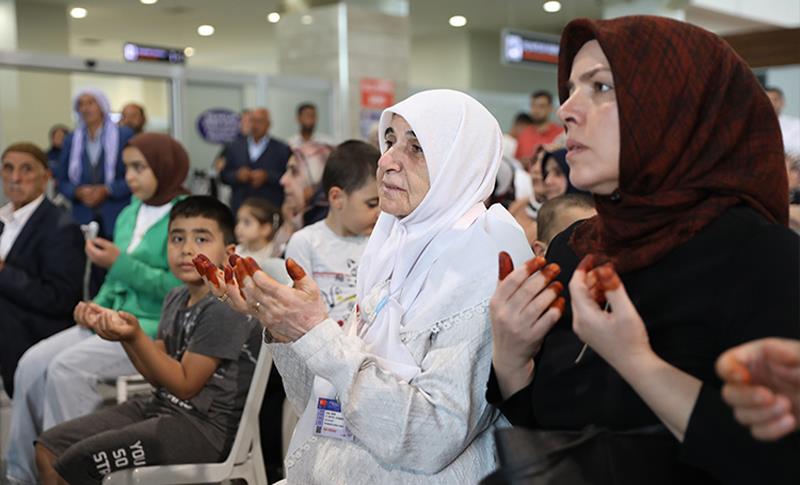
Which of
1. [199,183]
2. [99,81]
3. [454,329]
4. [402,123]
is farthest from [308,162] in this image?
[99,81]

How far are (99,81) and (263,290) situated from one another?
13.2 meters

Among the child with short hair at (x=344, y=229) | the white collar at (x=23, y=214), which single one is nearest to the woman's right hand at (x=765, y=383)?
the child with short hair at (x=344, y=229)

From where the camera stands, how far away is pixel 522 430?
1355mm

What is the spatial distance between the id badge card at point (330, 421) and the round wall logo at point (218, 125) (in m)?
7.76

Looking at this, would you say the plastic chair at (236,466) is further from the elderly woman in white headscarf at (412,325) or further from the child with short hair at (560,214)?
the child with short hair at (560,214)

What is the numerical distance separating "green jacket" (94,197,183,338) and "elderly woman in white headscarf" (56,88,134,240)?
3.36m

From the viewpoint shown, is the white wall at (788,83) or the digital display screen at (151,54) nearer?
the white wall at (788,83)

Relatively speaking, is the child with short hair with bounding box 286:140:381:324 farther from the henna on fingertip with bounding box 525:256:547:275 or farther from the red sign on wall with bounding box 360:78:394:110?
the red sign on wall with bounding box 360:78:394:110

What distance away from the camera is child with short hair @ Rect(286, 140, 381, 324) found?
10.8 feet

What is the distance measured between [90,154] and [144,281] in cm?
420

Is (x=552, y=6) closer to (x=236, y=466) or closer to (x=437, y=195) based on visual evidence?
(x=236, y=466)

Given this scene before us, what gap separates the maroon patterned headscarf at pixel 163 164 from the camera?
4238 millimetres

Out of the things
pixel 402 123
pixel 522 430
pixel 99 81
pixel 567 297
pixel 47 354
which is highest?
pixel 99 81

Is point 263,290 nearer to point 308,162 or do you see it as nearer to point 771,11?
point 308,162
